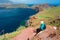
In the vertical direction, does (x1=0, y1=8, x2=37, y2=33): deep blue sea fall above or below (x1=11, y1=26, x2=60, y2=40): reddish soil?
below

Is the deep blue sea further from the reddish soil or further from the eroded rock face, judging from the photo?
the eroded rock face

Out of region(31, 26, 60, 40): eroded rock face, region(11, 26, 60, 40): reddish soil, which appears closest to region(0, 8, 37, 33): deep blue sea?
region(11, 26, 60, 40): reddish soil

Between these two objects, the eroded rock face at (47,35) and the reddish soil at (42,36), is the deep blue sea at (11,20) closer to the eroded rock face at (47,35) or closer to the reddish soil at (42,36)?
the reddish soil at (42,36)

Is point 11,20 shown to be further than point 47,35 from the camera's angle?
Yes

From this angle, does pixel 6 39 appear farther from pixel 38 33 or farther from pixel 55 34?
pixel 55 34

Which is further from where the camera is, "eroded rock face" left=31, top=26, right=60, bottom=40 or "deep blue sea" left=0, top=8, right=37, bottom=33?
"deep blue sea" left=0, top=8, right=37, bottom=33

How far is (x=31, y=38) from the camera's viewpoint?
17.1m

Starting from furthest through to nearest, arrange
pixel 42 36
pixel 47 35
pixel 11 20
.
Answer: pixel 11 20
pixel 42 36
pixel 47 35

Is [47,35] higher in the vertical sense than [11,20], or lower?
higher

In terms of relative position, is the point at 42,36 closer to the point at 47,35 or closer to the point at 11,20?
the point at 47,35

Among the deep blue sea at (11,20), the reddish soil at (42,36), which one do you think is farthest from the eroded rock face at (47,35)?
the deep blue sea at (11,20)

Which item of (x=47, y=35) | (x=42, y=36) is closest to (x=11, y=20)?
(x=42, y=36)

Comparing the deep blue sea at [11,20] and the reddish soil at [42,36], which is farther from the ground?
the reddish soil at [42,36]

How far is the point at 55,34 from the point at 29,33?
3079mm
